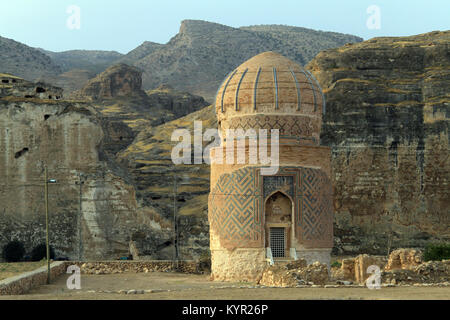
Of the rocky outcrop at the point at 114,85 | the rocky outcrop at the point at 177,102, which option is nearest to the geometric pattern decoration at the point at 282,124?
the rocky outcrop at the point at 114,85

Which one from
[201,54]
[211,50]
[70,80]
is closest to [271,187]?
[70,80]

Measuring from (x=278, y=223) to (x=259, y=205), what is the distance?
729 millimetres

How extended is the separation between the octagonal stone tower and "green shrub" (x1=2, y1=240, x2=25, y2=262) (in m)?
17.9

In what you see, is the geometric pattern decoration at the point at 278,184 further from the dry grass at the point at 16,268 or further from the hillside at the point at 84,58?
the hillside at the point at 84,58

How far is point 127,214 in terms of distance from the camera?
129 feet

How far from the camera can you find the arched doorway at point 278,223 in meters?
21.8

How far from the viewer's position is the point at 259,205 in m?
21.6

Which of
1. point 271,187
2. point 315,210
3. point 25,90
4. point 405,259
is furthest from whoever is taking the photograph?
point 25,90

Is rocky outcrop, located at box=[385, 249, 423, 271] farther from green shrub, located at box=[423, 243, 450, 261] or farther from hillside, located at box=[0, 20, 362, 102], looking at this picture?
hillside, located at box=[0, 20, 362, 102]

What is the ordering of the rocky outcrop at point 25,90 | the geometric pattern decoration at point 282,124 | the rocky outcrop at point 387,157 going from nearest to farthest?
the geometric pattern decoration at point 282,124 → the rocky outcrop at point 25,90 → the rocky outcrop at point 387,157

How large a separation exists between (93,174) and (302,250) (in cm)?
1988

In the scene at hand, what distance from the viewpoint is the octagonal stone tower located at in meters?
Answer: 21.7

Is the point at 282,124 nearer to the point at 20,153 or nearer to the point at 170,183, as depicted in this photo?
the point at 20,153
